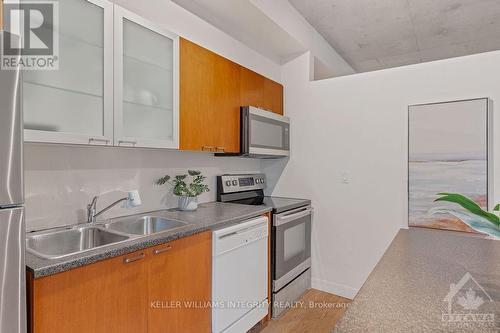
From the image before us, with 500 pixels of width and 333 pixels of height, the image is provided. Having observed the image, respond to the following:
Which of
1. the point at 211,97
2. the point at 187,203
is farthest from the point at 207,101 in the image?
the point at 187,203

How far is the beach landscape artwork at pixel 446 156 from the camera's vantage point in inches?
86.7

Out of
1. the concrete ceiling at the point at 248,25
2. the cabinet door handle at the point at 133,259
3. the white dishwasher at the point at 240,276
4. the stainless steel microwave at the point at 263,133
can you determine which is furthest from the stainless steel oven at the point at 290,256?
the concrete ceiling at the point at 248,25

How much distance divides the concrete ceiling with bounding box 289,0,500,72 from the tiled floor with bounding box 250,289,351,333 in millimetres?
2600

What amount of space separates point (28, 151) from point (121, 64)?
64 cm

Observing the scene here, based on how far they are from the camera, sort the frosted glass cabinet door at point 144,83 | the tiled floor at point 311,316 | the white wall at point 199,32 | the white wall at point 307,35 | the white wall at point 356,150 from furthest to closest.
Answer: the white wall at point 307,35 < the white wall at point 356,150 < the tiled floor at point 311,316 < the white wall at point 199,32 < the frosted glass cabinet door at point 144,83

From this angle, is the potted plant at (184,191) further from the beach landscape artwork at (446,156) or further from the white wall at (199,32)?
the beach landscape artwork at (446,156)

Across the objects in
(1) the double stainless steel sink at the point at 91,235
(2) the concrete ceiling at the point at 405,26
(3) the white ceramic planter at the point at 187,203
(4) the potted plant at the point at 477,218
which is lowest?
(1) the double stainless steel sink at the point at 91,235

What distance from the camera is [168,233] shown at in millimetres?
1534

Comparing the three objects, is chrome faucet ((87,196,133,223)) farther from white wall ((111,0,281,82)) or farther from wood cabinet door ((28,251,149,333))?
white wall ((111,0,281,82))

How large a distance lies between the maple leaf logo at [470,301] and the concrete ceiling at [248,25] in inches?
88.3

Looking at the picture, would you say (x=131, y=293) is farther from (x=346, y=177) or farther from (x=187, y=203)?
(x=346, y=177)

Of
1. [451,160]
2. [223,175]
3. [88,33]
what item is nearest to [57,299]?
[88,33]

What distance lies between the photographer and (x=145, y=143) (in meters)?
1.75

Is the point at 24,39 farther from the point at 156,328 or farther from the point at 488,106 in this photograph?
the point at 488,106
